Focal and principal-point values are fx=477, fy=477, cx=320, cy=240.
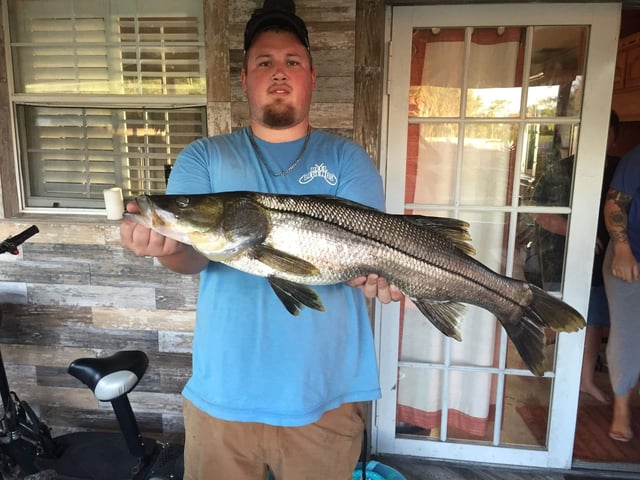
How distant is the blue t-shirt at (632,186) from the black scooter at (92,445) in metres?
A: 2.81

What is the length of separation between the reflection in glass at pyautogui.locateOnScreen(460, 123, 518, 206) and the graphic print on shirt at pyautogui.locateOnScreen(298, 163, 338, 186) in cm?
130

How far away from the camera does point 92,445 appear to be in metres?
2.74

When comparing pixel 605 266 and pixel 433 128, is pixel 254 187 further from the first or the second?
pixel 605 266

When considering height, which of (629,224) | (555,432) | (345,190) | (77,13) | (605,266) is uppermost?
(77,13)

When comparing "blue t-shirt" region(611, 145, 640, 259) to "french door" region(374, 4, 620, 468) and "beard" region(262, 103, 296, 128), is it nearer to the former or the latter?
"french door" region(374, 4, 620, 468)

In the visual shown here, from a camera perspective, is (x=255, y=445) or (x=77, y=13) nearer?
(x=255, y=445)

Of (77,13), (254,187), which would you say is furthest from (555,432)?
(77,13)

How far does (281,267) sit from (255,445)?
2.13 feet

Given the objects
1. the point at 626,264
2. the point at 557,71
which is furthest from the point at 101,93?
the point at 626,264

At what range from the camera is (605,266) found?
3.01 meters

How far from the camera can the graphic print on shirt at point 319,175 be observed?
5.28 ft

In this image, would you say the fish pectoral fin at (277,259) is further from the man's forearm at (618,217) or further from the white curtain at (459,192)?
the man's forearm at (618,217)

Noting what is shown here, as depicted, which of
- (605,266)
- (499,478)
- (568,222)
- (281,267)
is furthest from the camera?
(605,266)

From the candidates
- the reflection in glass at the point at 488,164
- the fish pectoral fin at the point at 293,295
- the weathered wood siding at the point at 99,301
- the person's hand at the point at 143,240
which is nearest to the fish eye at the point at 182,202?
the person's hand at the point at 143,240
